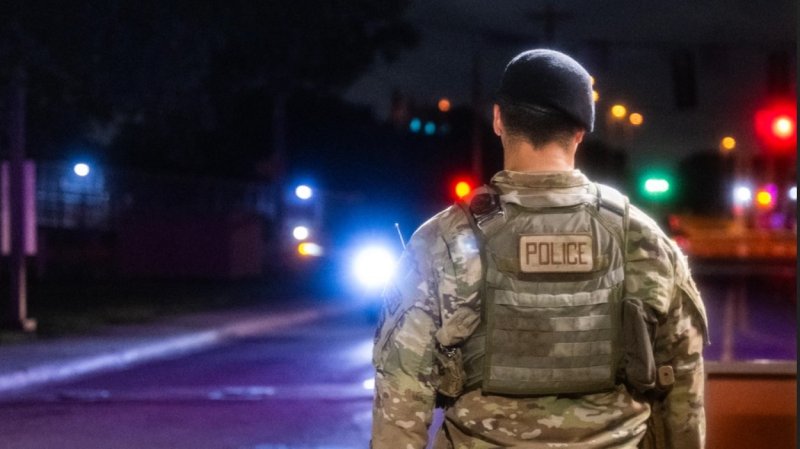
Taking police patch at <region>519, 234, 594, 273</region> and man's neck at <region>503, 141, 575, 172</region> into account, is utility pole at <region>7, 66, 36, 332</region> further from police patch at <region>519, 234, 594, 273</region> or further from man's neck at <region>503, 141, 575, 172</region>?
police patch at <region>519, 234, 594, 273</region>

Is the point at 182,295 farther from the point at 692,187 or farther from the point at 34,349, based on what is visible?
the point at 692,187

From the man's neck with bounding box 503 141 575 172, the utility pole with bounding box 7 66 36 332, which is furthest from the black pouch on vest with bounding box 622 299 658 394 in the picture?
the utility pole with bounding box 7 66 36 332

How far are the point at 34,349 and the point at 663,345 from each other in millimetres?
12537

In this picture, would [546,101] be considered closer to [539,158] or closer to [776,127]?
[539,158]

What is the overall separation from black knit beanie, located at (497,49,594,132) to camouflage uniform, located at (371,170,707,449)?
0.15m

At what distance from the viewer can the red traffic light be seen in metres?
13.8

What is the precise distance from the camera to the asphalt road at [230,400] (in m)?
8.67

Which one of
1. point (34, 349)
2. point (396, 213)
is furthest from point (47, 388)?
point (396, 213)

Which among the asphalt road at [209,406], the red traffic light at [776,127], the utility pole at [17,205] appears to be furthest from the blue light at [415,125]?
the red traffic light at [776,127]

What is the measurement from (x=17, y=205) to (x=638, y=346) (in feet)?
47.7

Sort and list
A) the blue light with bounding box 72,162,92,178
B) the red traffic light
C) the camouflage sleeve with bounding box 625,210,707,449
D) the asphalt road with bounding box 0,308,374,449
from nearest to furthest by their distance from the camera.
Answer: the camouflage sleeve with bounding box 625,210,707,449, the asphalt road with bounding box 0,308,374,449, the red traffic light, the blue light with bounding box 72,162,92,178

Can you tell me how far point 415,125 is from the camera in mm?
29219

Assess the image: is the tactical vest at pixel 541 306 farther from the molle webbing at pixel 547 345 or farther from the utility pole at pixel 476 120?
the utility pole at pixel 476 120

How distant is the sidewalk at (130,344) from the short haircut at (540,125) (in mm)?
9374
